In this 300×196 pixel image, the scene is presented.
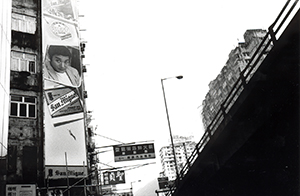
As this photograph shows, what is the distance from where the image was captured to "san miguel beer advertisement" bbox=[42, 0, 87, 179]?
2327 cm

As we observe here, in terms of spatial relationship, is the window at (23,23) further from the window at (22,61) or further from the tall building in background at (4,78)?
the tall building in background at (4,78)

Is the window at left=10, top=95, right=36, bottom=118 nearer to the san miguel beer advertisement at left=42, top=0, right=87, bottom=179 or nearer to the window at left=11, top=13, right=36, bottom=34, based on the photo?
the san miguel beer advertisement at left=42, top=0, right=87, bottom=179

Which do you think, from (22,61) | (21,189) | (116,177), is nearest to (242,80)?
(21,189)

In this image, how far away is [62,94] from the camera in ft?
85.9

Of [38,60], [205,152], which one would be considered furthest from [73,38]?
[205,152]

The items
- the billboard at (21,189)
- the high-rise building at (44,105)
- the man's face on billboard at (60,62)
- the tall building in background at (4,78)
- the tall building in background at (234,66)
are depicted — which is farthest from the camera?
the tall building in background at (234,66)

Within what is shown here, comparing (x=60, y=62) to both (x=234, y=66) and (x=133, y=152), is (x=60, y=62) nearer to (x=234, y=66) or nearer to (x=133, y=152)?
(x=133, y=152)

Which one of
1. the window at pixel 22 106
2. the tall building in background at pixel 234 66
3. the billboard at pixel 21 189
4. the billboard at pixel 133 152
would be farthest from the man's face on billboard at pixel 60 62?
the tall building in background at pixel 234 66

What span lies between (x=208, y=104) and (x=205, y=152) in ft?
213

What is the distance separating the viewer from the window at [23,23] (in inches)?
977

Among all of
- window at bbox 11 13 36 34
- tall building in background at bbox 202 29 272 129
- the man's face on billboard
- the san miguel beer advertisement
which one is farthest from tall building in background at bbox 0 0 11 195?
tall building in background at bbox 202 29 272 129

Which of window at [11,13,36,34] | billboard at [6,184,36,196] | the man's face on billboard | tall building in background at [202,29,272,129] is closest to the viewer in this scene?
billboard at [6,184,36,196]

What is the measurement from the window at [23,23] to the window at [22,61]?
7.52 ft

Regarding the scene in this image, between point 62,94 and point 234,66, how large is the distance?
51510 millimetres
